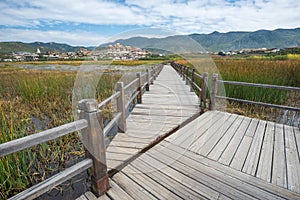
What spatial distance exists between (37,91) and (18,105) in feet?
3.39

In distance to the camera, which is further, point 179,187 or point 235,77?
point 235,77

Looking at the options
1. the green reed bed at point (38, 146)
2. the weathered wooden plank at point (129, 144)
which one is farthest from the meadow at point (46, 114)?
the weathered wooden plank at point (129, 144)

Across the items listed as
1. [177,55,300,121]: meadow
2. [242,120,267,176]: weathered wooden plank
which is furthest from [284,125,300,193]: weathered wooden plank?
[177,55,300,121]: meadow

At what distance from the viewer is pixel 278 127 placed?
11.2ft

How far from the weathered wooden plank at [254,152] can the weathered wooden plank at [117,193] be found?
1571mm

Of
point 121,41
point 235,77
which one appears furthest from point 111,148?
point 235,77

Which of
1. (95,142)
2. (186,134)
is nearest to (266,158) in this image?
(186,134)

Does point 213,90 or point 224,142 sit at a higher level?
point 213,90

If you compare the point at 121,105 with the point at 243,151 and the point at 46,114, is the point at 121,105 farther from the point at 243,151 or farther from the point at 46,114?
the point at 46,114

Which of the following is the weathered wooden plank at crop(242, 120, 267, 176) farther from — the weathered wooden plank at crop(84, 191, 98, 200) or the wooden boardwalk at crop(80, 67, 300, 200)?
the weathered wooden plank at crop(84, 191, 98, 200)

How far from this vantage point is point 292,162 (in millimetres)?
2334

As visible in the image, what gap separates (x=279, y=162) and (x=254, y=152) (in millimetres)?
321

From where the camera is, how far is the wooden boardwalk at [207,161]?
1.88 m

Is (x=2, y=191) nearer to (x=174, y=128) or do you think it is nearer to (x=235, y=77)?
(x=174, y=128)
